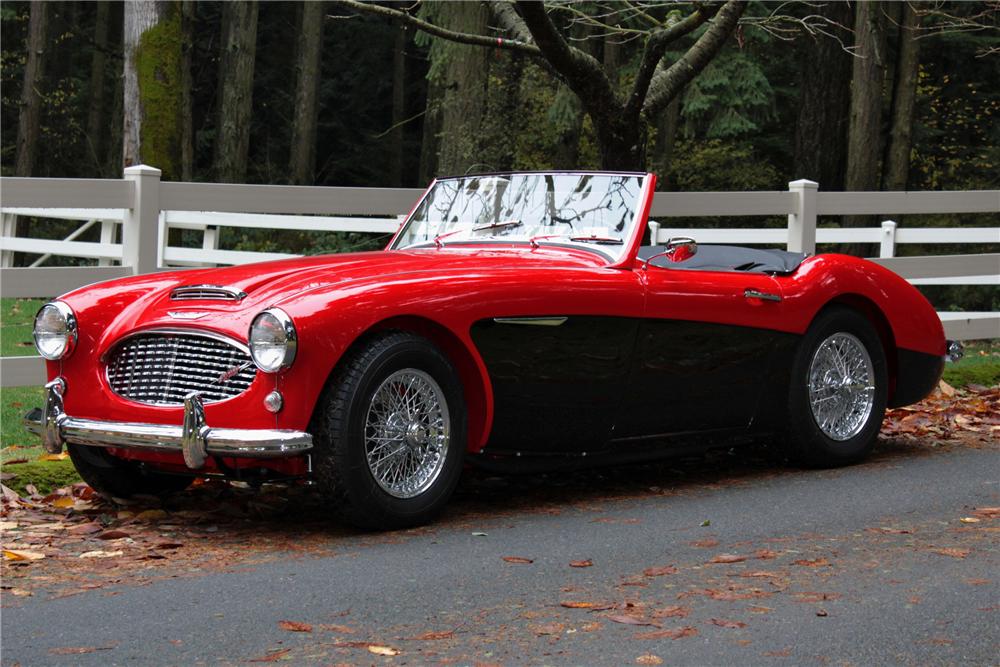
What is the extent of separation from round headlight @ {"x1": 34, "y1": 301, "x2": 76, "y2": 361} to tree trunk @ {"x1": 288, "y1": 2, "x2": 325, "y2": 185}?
2623cm

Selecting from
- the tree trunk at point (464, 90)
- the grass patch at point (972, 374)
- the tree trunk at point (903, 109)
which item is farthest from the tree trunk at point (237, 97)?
the grass patch at point (972, 374)

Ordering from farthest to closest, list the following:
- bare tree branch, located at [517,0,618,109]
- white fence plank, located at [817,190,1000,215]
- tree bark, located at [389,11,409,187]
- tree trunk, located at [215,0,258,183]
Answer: tree bark, located at [389,11,409,187] < tree trunk, located at [215,0,258,183] < white fence plank, located at [817,190,1000,215] < bare tree branch, located at [517,0,618,109]

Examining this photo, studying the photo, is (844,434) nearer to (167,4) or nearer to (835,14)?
(167,4)

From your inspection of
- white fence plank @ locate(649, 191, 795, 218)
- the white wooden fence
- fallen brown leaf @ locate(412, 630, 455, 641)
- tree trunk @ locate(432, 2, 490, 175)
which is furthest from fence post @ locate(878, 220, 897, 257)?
fallen brown leaf @ locate(412, 630, 455, 641)

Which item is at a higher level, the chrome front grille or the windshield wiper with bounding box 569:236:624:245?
the windshield wiper with bounding box 569:236:624:245

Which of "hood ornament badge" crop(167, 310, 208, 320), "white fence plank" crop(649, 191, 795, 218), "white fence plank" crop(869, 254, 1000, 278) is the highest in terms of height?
"white fence plank" crop(649, 191, 795, 218)

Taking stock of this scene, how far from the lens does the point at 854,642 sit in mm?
4316

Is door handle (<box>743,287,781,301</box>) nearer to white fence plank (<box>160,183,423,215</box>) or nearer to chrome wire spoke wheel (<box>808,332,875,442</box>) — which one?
chrome wire spoke wheel (<box>808,332,875,442</box>)

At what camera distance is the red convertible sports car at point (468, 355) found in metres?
5.57

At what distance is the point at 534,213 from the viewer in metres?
7.18

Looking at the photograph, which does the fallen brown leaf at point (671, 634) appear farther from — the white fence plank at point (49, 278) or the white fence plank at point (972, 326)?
the white fence plank at point (972, 326)

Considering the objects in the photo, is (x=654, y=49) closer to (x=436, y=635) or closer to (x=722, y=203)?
(x=722, y=203)

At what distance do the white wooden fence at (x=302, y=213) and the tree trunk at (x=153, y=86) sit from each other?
0.67 m

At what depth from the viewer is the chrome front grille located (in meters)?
5.59
